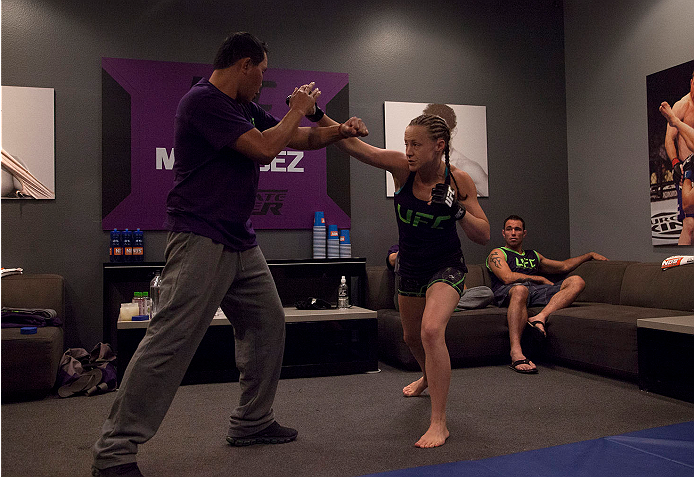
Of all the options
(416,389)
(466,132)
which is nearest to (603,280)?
(466,132)

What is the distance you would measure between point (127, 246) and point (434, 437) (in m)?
2.99

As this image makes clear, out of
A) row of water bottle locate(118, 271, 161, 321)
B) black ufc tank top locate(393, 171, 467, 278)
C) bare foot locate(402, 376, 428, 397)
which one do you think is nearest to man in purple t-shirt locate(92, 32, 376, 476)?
black ufc tank top locate(393, 171, 467, 278)

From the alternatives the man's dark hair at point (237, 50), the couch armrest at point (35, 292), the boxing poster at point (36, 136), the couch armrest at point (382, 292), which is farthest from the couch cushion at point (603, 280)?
the boxing poster at point (36, 136)

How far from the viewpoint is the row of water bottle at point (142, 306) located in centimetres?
394

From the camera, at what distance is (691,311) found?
4.06 m

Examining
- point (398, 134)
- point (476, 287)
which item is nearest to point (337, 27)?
point (398, 134)

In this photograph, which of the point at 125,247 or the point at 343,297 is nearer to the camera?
the point at 125,247

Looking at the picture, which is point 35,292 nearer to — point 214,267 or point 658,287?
point 214,267

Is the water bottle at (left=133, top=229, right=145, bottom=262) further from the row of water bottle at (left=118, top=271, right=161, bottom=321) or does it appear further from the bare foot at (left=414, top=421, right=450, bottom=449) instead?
the bare foot at (left=414, top=421, right=450, bottom=449)

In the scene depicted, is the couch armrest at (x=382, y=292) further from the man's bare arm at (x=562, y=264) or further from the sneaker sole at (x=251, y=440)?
the sneaker sole at (x=251, y=440)

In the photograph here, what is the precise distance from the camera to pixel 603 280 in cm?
492

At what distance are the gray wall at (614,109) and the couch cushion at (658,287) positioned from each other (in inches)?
17.7

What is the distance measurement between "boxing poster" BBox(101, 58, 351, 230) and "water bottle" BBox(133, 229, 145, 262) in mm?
154

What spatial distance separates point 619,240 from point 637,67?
1545mm
